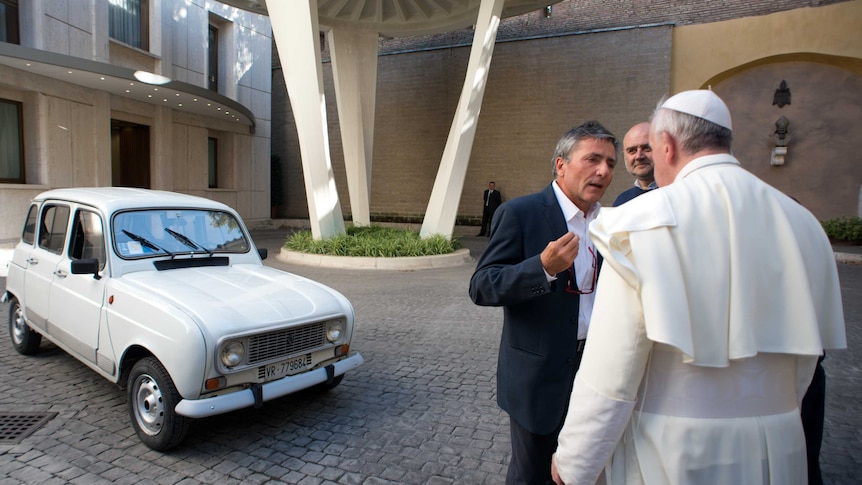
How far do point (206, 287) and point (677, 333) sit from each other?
3.63m

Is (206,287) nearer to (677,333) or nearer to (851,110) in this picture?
(677,333)

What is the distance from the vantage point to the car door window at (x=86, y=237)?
4410mm

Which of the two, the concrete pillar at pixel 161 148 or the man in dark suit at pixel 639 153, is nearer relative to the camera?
the man in dark suit at pixel 639 153

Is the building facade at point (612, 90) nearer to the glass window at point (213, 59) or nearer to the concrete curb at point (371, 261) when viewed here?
the glass window at point (213, 59)

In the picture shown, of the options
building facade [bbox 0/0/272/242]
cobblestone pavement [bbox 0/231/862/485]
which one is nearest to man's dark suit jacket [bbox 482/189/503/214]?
building facade [bbox 0/0/272/242]

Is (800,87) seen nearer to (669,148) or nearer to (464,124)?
(464,124)

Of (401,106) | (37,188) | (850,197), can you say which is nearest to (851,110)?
(850,197)

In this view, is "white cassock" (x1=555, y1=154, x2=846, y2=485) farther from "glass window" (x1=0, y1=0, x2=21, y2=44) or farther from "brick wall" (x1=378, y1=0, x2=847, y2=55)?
"brick wall" (x1=378, y1=0, x2=847, y2=55)

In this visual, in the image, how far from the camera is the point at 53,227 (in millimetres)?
5043

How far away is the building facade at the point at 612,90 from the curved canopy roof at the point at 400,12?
4.28m

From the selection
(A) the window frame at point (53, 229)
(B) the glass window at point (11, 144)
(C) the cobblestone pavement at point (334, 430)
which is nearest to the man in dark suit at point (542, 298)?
(C) the cobblestone pavement at point (334, 430)

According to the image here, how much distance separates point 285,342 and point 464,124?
933cm

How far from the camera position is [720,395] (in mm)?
1389

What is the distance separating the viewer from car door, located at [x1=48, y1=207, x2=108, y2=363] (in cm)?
411
